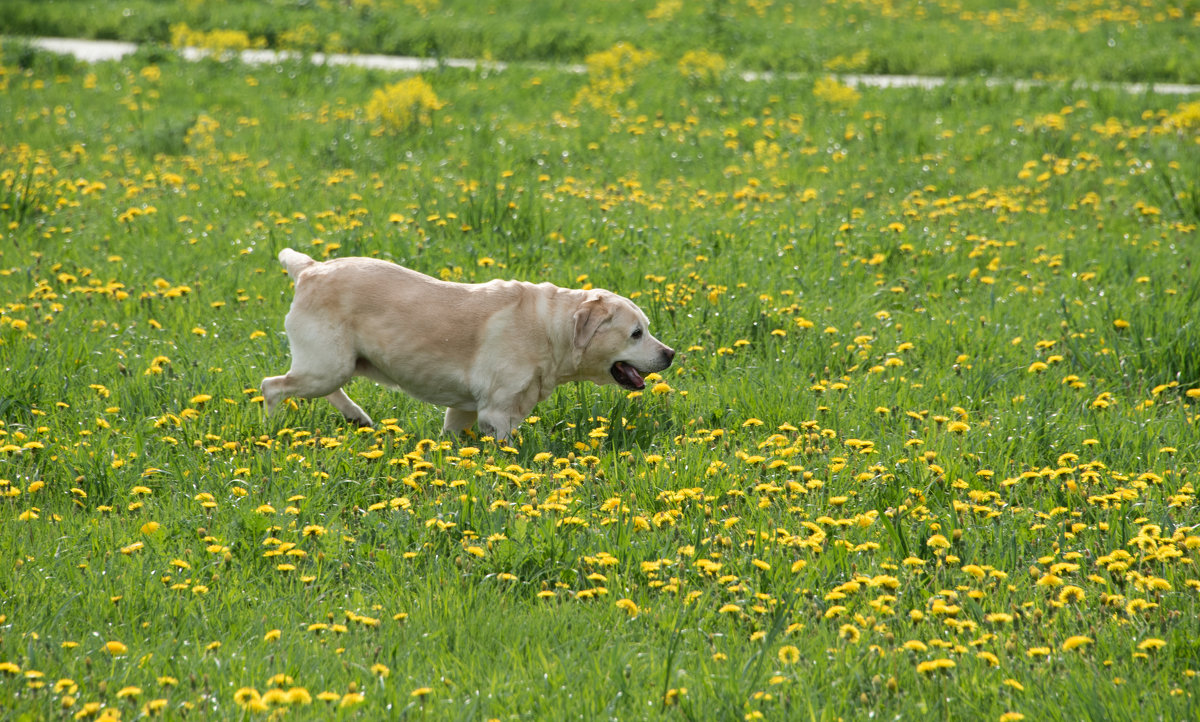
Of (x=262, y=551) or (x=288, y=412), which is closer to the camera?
(x=262, y=551)

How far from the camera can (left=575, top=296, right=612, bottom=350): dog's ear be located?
15.8 ft

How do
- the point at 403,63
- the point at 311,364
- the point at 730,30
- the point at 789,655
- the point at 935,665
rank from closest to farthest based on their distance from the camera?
the point at 935,665
the point at 789,655
the point at 311,364
the point at 403,63
the point at 730,30

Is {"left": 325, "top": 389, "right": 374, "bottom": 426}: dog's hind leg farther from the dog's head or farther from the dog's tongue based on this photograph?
the dog's tongue

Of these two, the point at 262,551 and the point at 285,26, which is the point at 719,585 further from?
the point at 285,26

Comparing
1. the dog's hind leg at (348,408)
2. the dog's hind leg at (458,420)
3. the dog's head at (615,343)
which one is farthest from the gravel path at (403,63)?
the dog's hind leg at (348,408)

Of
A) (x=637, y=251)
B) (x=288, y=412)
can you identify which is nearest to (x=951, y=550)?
(x=288, y=412)

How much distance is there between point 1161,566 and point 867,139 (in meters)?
6.63

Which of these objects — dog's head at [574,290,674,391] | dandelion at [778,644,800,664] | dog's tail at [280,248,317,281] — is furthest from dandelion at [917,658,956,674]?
dog's tail at [280,248,317,281]

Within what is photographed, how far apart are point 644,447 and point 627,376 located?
13.6 inches

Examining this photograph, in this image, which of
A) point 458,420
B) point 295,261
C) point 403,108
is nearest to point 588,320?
point 458,420

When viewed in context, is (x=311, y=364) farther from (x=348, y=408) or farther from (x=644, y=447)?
(x=644, y=447)

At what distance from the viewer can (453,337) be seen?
478cm

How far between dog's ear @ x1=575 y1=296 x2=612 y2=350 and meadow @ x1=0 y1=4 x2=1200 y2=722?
1.22ft

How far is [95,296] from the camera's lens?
247 inches
